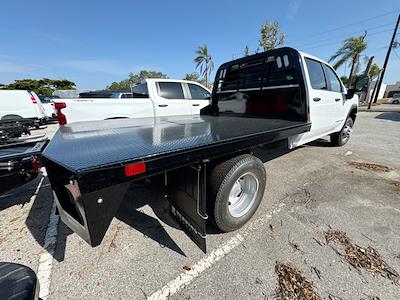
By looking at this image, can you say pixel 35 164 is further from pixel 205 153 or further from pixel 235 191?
pixel 235 191

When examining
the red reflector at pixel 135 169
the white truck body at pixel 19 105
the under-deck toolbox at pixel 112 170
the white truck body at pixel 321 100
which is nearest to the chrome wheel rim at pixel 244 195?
Answer: the under-deck toolbox at pixel 112 170

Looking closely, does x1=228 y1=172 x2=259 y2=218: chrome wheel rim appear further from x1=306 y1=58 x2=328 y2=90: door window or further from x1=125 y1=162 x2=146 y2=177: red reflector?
x1=306 y1=58 x2=328 y2=90: door window

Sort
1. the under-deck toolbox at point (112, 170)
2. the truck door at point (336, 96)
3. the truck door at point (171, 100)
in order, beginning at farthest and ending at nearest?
the truck door at point (171, 100)
the truck door at point (336, 96)
the under-deck toolbox at point (112, 170)

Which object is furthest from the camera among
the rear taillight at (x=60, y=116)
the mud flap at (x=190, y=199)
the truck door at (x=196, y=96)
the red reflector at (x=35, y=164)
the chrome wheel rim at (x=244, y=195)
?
the truck door at (x=196, y=96)

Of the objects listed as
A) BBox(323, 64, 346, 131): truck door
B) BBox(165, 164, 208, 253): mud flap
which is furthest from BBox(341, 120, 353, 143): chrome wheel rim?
BBox(165, 164, 208, 253): mud flap

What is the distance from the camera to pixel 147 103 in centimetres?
577

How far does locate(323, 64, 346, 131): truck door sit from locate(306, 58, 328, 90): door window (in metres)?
0.25

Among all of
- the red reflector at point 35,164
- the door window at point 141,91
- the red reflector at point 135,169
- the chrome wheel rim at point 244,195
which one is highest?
the door window at point 141,91

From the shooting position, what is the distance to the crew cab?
1.37 meters

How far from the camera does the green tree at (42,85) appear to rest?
1669 inches

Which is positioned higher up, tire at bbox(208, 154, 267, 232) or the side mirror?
the side mirror

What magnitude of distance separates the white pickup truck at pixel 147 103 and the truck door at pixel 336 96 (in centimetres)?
368

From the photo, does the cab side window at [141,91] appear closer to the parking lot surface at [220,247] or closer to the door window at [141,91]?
the door window at [141,91]

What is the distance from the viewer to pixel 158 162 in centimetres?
151
